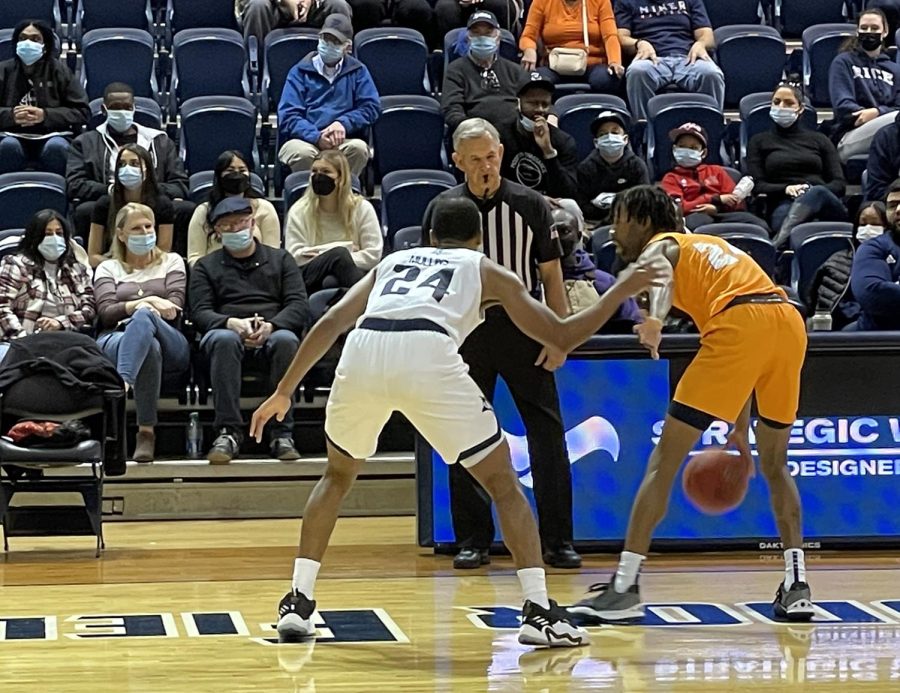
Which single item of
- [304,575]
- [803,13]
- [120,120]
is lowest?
[304,575]

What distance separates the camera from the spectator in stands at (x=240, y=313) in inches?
388

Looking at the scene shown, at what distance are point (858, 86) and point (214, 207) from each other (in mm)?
5227

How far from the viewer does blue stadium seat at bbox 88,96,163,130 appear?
38.8ft

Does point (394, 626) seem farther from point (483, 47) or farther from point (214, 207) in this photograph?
point (483, 47)

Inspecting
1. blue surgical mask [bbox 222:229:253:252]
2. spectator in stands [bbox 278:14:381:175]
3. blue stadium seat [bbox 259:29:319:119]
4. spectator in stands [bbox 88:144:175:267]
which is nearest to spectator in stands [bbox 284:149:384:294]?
blue surgical mask [bbox 222:229:253:252]

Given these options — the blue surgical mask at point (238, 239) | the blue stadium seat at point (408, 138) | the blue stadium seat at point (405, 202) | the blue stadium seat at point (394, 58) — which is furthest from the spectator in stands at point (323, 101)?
the blue surgical mask at point (238, 239)

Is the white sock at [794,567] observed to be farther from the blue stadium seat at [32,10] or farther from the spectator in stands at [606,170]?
the blue stadium seat at [32,10]

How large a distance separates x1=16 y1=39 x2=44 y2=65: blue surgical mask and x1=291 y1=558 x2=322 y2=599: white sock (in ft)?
21.8

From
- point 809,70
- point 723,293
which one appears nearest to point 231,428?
point 723,293

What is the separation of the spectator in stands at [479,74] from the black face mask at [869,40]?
2.67m

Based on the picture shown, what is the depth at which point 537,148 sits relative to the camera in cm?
1112

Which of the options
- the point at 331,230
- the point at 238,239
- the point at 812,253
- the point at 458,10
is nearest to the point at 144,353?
the point at 238,239

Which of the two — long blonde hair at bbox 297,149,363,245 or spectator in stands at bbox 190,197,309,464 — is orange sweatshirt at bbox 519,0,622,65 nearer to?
long blonde hair at bbox 297,149,363,245

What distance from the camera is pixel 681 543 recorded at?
8.53 m
